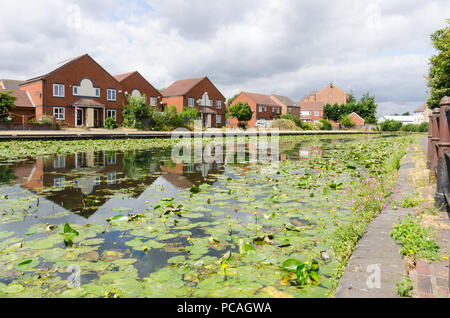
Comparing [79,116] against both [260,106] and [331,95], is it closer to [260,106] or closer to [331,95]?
[260,106]

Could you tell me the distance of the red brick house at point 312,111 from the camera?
262 ft

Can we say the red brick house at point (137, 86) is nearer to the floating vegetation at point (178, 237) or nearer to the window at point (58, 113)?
the window at point (58, 113)

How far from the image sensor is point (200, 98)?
49.4 m

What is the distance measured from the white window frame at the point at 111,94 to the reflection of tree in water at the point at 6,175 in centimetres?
3053

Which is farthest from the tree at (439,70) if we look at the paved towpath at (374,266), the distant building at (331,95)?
the distant building at (331,95)

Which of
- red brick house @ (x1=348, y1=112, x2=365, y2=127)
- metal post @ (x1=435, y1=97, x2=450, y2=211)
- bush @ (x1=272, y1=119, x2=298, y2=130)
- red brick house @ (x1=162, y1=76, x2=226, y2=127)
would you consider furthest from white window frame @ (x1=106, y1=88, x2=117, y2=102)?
red brick house @ (x1=348, y1=112, x2=365, y2=127)

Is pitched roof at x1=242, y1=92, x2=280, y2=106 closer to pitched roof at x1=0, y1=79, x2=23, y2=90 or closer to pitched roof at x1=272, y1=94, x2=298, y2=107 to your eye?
pitched roof at x1=272, y1=94, x2=298, y2=107

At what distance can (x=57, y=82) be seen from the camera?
32906 mm

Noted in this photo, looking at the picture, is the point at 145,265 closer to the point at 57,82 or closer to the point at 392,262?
the point at 392,262

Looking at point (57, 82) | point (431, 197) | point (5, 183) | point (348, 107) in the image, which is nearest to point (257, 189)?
point (431, 197)

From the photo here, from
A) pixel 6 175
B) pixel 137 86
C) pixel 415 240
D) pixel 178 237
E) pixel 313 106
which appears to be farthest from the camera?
pixel 313 106

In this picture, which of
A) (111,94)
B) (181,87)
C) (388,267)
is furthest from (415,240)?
(181,87)

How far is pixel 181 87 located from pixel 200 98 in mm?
3598

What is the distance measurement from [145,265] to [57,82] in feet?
117
